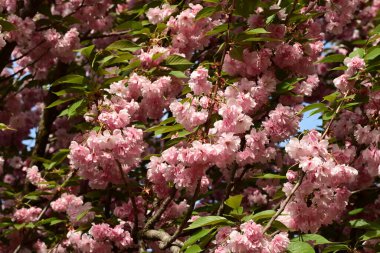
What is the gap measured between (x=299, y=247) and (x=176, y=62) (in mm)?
1591

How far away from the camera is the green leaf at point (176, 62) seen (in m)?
3.95

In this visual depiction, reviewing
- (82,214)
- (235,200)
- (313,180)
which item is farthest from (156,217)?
(313,180)

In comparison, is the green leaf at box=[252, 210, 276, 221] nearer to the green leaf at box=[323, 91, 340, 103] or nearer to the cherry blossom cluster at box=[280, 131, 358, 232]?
the cherry blossom cluster at box=[280, 131, 358, 232]

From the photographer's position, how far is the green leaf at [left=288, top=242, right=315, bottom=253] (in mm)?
2881

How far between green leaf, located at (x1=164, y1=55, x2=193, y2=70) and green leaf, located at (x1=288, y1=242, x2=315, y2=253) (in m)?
1.49

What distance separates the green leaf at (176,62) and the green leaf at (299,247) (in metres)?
1.49

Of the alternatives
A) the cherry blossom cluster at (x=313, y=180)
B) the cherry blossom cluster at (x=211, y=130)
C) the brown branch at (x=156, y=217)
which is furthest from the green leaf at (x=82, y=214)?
the cherry blossom cluster at (x=313, y=180)

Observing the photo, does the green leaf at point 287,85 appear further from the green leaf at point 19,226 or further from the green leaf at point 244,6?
the green leaf at point 19,226

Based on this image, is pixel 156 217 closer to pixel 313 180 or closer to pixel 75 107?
pixel 75 107

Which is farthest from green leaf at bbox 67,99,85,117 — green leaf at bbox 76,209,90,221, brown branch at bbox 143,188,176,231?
brown branch at bbox 143,188,176,231

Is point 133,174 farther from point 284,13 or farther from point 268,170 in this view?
point 284,13

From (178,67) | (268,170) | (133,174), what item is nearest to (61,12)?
(133,174)

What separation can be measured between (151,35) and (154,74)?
0.35m

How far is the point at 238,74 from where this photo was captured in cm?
396
